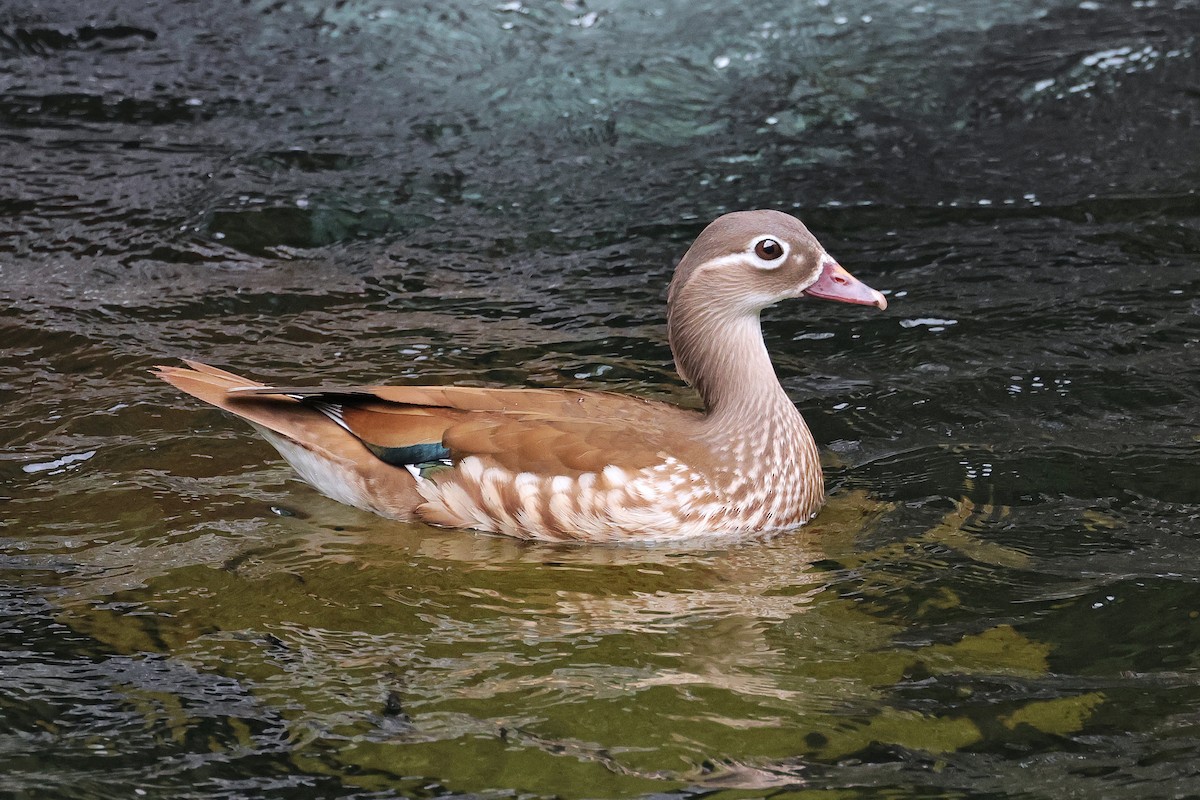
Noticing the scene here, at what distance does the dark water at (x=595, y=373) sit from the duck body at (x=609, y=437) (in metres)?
0.18

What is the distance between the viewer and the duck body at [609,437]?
6391 mm

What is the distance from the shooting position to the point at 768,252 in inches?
260

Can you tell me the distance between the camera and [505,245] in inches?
380

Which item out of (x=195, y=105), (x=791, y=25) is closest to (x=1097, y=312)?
(x=791, y=25)

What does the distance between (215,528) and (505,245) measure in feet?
12.1

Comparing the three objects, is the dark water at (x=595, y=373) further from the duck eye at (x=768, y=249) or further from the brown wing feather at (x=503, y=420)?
the duck eye at (x=768, y=249)

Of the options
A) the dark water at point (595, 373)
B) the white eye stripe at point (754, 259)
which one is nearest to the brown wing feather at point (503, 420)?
the dark water at point (595, 373)

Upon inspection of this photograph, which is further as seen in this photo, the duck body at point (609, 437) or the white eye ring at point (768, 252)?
the white eye ring at point (768, 252)

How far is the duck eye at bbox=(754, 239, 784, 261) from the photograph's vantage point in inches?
259

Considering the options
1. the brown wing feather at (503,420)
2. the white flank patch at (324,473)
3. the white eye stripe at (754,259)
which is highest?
the white eye stripe at (754,259)

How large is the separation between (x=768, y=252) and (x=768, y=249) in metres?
0.01

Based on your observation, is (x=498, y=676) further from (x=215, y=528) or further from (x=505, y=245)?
(x=505, y=245)

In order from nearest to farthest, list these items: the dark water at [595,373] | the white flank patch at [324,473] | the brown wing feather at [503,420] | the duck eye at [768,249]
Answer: the dark water at [595,373] → the brown wing feather at [503,420] → the duck eye at [768,249] → the white flank patch at [324,473]

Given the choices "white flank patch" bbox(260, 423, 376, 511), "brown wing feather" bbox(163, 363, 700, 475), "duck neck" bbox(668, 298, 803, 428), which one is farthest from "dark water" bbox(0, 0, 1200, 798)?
"duck neck" bbox(668, 298, 803, 428)
